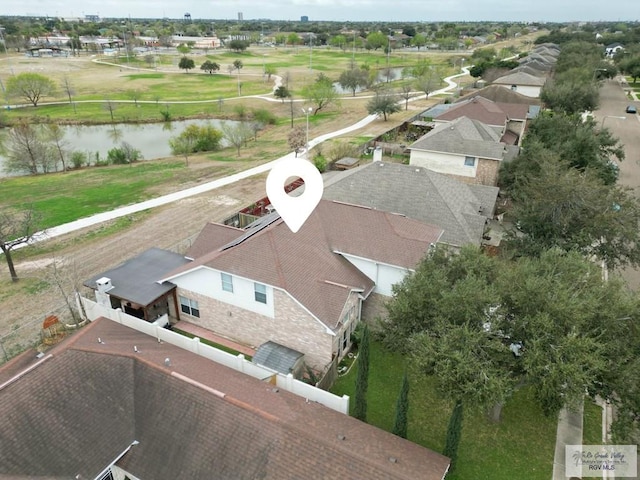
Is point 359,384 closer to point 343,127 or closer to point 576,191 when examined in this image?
point 576,191

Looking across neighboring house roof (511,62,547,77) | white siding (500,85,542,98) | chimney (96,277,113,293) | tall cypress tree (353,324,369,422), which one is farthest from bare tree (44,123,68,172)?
neighboring house roof (511,62,547,77)

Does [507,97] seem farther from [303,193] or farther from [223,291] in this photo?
[303,193]

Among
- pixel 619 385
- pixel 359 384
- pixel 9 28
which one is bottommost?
pixel 359 384

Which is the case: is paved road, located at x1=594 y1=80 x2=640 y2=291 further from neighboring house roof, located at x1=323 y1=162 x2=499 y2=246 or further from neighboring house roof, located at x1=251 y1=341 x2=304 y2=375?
neighboring house roof, located at x1=251 y1=341 x2=304 y2=375

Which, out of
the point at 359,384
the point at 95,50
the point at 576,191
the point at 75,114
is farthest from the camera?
the point at 95,50

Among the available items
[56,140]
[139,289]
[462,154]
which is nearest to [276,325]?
[139,289]

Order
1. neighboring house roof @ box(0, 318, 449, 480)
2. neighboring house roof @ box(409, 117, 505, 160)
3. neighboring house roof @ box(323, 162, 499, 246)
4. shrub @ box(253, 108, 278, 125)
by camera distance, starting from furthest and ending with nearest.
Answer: shrub @ box(253, 108, 278, 125), neighboring house roof @ box(409, 117, 505, 160), neighboring house roof @ box(323, 162, 499, 246), neighboring house roof @ box(0, 318, 449, 480)

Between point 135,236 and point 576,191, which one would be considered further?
point 135,236

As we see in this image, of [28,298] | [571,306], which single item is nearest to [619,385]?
[571,306]
